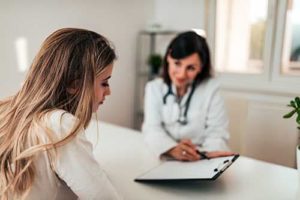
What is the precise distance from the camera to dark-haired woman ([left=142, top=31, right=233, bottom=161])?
1.63m

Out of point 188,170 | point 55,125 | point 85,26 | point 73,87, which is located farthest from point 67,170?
point 85,26

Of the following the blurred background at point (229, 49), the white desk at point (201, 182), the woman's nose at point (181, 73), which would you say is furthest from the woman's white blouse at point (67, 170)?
the blurred background at point (229, 49)

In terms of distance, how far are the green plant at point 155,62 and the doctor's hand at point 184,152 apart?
4.48ft

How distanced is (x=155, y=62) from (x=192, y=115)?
1.02 meters

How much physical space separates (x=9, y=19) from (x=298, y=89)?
5.87ft

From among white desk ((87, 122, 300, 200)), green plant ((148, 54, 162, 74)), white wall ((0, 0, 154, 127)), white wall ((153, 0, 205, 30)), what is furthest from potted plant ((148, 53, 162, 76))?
white desk ((87, 122, 300, 200))

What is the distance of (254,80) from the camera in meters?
2.41

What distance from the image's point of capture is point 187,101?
1721mm

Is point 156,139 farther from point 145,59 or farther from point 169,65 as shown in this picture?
point 145,59

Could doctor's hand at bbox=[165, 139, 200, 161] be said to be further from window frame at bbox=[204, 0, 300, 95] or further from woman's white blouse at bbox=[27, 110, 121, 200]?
window frame at bbox=[204, 0, 300, 95]

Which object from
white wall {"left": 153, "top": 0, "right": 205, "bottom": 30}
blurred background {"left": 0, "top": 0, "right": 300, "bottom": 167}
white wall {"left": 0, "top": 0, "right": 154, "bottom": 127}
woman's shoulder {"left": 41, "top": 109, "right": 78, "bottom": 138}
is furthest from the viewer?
white wall {"left": 153, "top": 0, "right": 205, "bottom": 30}

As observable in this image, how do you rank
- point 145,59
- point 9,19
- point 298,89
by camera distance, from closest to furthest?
point 9,19 < point 298,89 < point 145,59

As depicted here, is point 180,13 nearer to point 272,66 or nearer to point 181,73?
point 272,66

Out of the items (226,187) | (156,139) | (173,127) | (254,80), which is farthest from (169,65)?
(254,80)
